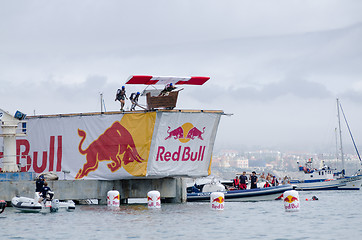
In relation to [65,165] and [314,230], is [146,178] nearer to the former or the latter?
[65,165]

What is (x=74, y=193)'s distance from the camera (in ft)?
160

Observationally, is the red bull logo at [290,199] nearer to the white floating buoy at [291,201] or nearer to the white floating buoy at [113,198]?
the white floating buoy at [291,201]

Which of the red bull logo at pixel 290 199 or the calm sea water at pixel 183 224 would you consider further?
the red bull logo at pixel 290 199

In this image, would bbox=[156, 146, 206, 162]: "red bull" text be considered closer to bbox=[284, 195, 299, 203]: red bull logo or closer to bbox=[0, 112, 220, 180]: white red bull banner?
bbox=[0, 112, 220, 180]: white red bull banner

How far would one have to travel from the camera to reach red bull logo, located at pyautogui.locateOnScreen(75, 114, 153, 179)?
49406 mm

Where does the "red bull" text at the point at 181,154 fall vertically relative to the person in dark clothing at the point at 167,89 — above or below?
below

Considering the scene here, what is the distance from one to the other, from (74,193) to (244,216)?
13.7 metres

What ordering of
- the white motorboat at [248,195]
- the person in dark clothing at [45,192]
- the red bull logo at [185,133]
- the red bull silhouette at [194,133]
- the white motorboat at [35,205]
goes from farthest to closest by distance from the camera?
the white motorboat at [248,195] → the red bull silhouette at [194,133] → the red bull logo at [185,133] → the white motorboat at [35,205] → the person in dark clothing at [45,192]

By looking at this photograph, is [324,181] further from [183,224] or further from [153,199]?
[183,224]

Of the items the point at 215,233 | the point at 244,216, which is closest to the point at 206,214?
the point at 244,216

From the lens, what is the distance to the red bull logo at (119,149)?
4941 centimetres

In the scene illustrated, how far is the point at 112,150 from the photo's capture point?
50312 mm

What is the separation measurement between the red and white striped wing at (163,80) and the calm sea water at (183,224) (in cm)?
937

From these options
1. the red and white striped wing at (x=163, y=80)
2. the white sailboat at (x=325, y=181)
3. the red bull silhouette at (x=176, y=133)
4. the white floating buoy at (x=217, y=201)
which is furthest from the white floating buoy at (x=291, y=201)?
the white sailboat at (x=325, y=181)
